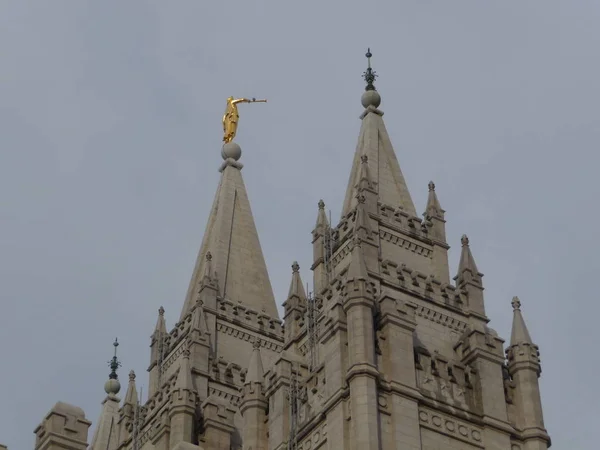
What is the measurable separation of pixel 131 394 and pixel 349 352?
49.6ft

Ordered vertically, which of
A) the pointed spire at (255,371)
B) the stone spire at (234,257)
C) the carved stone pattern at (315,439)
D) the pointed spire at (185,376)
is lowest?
the carved stone pattern at (315,439)

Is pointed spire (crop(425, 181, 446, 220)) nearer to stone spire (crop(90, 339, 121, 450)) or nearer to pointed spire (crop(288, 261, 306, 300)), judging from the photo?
pointed spire (crop(288, 261, 306, 300))

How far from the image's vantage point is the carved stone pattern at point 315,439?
39875 mm

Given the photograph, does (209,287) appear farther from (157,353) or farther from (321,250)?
(321,250)

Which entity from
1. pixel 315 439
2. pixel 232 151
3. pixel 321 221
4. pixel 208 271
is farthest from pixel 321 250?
pixel 232 151

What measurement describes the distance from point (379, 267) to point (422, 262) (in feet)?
8.57

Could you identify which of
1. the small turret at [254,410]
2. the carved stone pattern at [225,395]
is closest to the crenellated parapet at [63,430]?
the small turret at [254,410]

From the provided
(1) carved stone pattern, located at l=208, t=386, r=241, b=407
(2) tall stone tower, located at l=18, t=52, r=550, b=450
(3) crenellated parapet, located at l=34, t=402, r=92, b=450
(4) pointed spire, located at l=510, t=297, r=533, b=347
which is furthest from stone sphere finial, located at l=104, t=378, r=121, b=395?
(3) crenellated parapet, located at l=34, t=402, r=92, b=450

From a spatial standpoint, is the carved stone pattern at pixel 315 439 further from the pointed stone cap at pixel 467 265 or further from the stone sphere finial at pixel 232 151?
the stone sphere finial at pixel 232 151

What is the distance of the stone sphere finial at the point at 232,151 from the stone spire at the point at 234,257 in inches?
82.1

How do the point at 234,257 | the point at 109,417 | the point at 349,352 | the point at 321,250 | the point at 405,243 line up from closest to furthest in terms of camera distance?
the point at 349,352, the point at 405,243, the point at 321,250, the point at 234,257, the point at 109,417

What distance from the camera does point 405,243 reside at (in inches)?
1865

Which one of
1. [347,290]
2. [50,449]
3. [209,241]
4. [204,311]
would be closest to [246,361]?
[204,311]

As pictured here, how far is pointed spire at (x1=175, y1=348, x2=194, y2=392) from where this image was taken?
48281 millimetres
